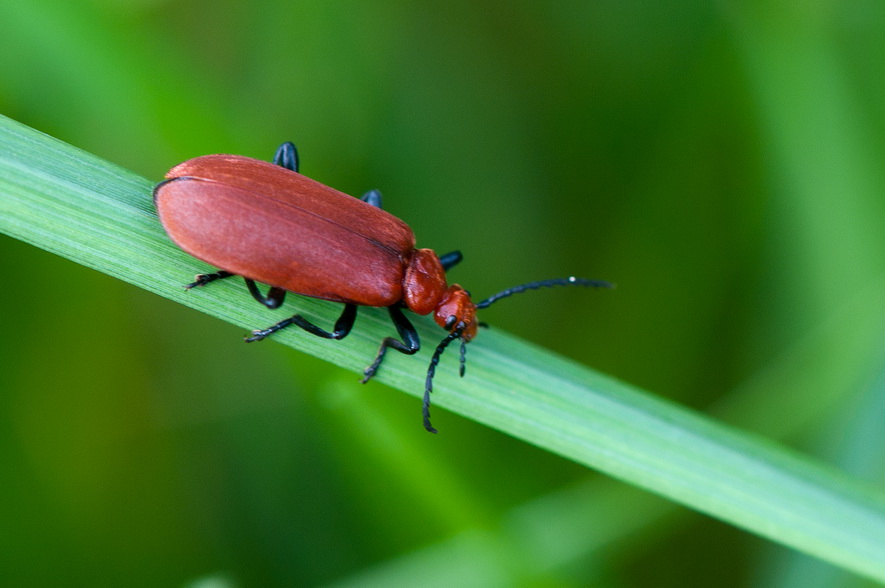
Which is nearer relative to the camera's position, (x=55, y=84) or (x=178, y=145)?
(x=178, y=145)

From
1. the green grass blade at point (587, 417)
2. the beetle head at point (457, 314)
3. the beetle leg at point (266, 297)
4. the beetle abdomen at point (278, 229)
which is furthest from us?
the beetle head at point (457, 314)

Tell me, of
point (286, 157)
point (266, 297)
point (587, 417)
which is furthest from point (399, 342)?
point (286, 157)

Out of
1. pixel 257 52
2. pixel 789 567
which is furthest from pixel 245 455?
pixel 789 567

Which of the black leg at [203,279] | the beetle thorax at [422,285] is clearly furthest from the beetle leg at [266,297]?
the beetle thorax at [422,285]

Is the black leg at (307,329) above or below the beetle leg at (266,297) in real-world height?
below

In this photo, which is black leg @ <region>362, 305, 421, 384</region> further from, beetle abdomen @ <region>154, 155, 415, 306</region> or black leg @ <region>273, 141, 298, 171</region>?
black leg @ <region>273, 141, 298, 171</region>

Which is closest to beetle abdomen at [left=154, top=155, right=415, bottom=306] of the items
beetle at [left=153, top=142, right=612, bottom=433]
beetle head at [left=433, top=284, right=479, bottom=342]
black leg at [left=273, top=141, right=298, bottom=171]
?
beetle at [left=153, top=142, right=612, bottom=433]

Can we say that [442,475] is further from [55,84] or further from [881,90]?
[881,90]

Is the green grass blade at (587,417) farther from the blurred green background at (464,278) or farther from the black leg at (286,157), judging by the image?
the black leg at (286,157)
